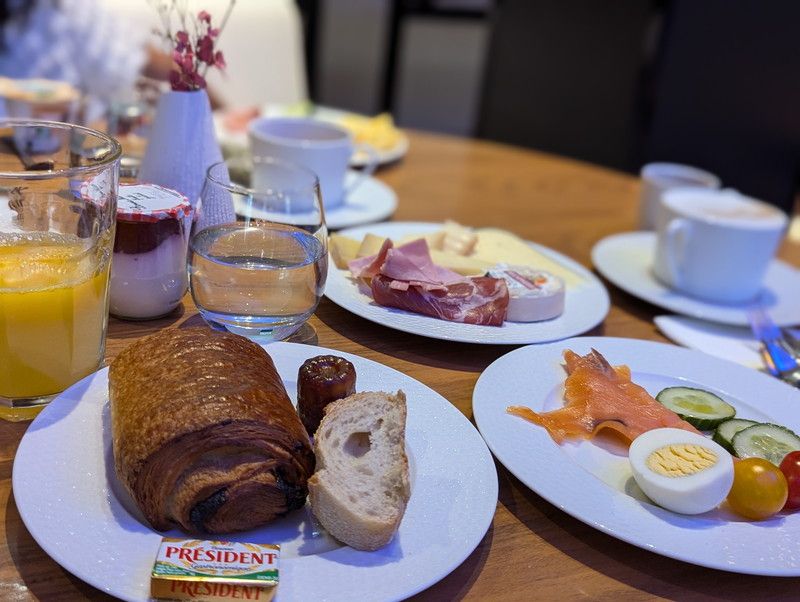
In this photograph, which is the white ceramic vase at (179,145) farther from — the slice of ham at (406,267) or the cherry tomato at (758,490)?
the cherry tomato at (758,490)

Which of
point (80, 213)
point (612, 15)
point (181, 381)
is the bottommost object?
point (181, 381)

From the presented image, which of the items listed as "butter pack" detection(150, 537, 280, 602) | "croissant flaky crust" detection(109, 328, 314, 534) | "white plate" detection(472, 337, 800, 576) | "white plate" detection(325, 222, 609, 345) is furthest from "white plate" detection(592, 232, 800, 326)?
"butter pack" detection(150, 537, 280, 602)

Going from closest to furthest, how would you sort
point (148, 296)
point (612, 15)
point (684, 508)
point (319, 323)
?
point (684, 508)
point (148, 296)
point (319, 323)
point (612, 15)

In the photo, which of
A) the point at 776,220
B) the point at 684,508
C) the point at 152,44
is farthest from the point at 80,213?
the point at 152,44

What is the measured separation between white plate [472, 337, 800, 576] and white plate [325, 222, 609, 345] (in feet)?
0.17

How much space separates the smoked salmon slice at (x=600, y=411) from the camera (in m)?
Answer: 1.01

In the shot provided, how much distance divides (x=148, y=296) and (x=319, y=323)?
0.86ft

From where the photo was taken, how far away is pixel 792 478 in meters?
0.91

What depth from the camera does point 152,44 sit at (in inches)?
108

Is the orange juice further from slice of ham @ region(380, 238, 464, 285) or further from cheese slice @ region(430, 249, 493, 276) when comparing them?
cheese slice @ region(430, 249, 493, 276)

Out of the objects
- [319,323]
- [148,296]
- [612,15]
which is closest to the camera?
[148,296]

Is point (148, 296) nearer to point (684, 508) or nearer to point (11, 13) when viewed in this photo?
point (684, 508)

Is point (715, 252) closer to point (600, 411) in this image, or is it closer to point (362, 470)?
point (600, 411)

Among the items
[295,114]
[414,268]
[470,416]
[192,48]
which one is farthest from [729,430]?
[295,114]
